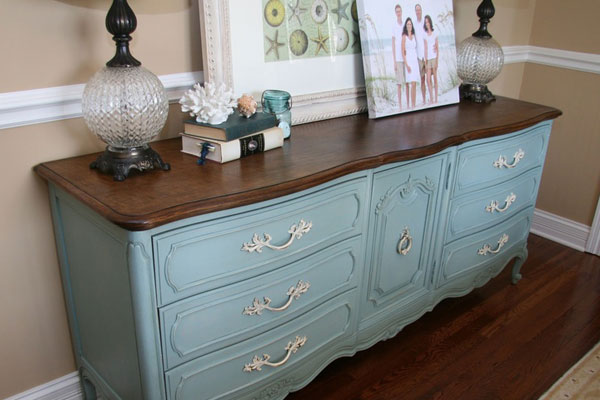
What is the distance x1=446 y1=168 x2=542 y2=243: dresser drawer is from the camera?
79.0 inches

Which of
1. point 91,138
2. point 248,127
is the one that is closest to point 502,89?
point 248,127

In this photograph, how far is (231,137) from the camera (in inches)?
56.7

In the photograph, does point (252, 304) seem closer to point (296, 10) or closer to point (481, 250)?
point (296, 10)

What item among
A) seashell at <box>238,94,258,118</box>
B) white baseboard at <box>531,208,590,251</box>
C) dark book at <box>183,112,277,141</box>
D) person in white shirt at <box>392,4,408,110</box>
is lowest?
white baseboard at <box>531,208,590,251</box>

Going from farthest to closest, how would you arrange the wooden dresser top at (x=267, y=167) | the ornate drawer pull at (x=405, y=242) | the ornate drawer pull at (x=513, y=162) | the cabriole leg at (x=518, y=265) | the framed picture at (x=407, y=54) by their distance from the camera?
the cabriole leg at (x=518, y=265) → the ornate drawer pull at (x=513, y=162) → the framed picture at (x=407, y=54) → the ornate drawer pull at (x=405, y=242) → the wooden dresser top at (x=267, y=167)

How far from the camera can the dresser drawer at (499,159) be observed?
1.93m

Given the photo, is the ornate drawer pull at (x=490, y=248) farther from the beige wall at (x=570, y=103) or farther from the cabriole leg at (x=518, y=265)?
the beige wall at (x=570, y=103)

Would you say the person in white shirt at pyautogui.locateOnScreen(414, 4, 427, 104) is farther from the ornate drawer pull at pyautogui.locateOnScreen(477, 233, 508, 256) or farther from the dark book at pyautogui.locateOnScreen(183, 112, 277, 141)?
the dark book at pyautogui.locateOnScreen(183, 112, 277, 141)

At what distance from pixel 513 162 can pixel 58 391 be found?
183 centimetres

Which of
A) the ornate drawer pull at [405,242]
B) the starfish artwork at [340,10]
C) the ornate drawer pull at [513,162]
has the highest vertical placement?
the starfish artwork at [340,10]

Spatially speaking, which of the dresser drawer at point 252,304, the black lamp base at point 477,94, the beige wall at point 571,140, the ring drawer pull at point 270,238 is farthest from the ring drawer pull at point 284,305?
the beige wall at point 571,140

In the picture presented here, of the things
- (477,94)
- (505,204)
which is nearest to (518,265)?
(505,204)

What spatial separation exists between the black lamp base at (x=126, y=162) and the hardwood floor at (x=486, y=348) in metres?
0.95

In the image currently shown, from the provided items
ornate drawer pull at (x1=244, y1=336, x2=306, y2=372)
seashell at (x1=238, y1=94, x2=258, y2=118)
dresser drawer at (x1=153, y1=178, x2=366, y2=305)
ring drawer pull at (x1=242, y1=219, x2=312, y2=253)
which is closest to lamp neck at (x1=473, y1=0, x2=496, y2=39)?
dresser drawer at (x1=153, y1=178, x2=366, y2=305)
